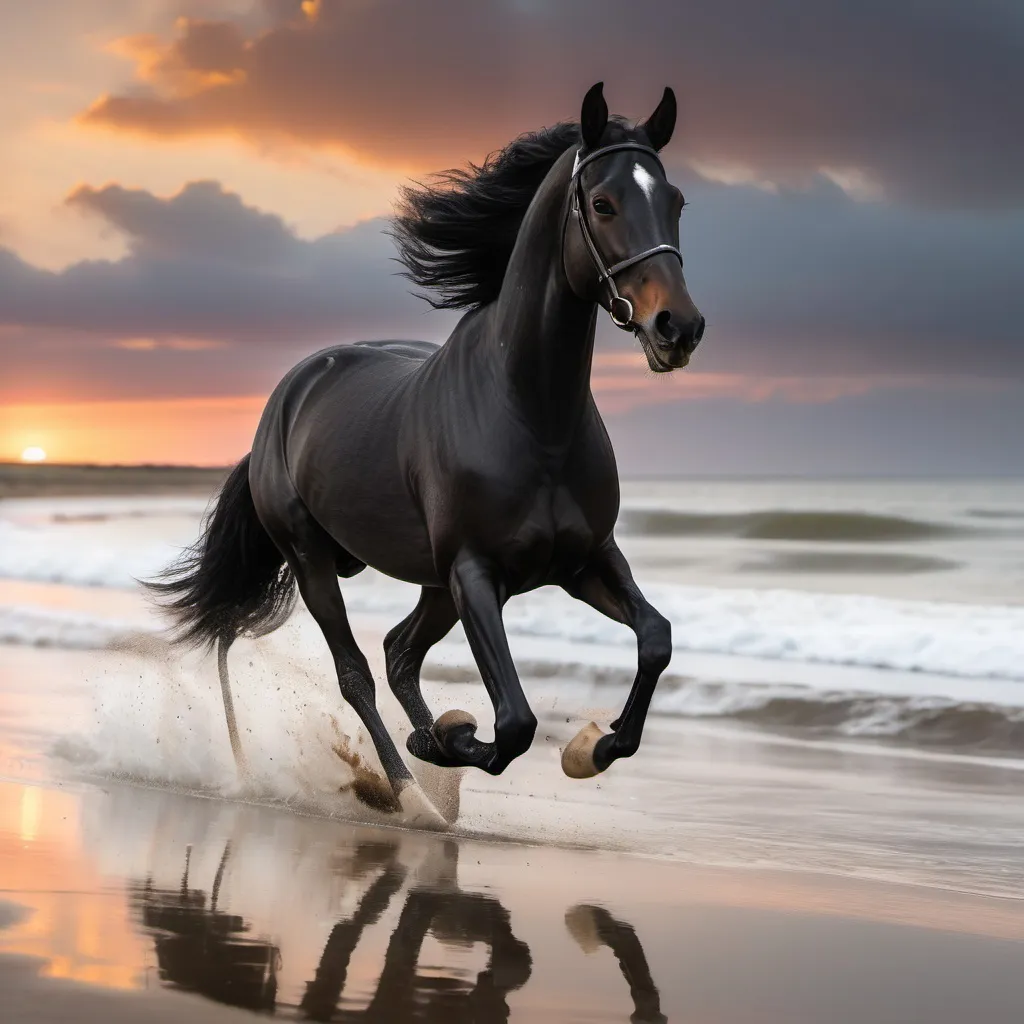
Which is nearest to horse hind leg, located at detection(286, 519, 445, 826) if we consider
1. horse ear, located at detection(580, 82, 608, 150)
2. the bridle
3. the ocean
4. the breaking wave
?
the bridle

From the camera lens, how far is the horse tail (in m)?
6.71

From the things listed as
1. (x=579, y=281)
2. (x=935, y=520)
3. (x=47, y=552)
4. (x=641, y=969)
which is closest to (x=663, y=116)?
(x=579, y=281)

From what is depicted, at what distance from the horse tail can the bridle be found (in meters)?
2.90

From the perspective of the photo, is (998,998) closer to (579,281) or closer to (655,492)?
(579,281)

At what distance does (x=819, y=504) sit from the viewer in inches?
1200

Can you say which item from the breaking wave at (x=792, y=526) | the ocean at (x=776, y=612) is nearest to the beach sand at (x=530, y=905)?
the ocean at (x=776, y=612)

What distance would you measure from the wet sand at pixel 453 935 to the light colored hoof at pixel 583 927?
0.01m

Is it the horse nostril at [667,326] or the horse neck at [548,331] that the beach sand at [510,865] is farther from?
the horse nostril at [667,326]

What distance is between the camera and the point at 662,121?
4.21m

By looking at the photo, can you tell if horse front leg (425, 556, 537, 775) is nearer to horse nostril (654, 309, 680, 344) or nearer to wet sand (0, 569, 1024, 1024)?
wet sand (0, 569, 1024, 1024)

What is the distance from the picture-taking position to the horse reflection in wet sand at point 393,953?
3256 mm

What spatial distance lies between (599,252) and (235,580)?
325 centimetres

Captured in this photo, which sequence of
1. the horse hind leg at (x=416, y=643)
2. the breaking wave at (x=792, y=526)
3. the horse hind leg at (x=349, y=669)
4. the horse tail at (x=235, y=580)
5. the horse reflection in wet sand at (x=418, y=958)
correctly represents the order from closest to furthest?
the horse reflection in wet sand at (x=418, y=958), the horse hind leg at (x=349, y=669), the horse hind leg at (x=416, y=643), the horse tail at (x=235, y=580), the breaking wave at (x=792, y=526)

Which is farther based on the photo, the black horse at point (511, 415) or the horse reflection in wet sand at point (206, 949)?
the black horse at point (511, 415)
